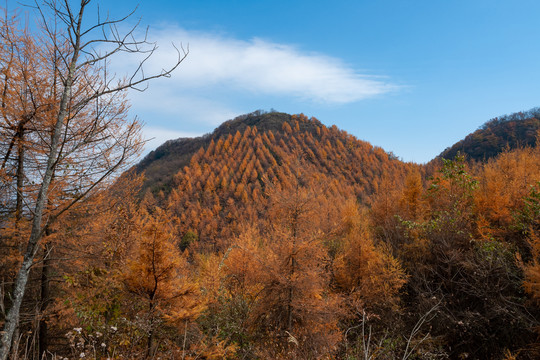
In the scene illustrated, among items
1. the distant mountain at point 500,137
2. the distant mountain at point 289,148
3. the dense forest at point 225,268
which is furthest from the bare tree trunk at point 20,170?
the distant mountain at point 289,148

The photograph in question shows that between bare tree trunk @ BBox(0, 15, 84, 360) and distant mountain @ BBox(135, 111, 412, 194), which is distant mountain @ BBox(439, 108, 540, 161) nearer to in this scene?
distant mountain @ BBox(135, 111, 412, 194)

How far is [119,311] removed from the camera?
6570 millimetres

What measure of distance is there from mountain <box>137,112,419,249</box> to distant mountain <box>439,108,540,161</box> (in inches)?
459

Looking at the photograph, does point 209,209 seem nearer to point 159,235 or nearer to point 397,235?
point 397,235

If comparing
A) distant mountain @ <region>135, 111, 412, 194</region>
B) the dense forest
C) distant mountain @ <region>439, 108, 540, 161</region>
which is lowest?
the dense forest

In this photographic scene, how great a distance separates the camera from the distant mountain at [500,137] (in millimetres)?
45781

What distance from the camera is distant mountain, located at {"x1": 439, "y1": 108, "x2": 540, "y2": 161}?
4578 cm

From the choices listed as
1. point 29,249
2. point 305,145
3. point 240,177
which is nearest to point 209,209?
point 240,177

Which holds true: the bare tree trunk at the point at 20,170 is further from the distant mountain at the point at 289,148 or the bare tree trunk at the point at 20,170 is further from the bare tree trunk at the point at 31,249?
the distant mountain at the point at 289,148

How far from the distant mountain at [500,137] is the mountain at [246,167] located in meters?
11.7

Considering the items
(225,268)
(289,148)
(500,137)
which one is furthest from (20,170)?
(289,148)

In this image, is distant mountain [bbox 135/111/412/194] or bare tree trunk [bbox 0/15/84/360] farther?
distant mountain [bbox 135/111/412/194]

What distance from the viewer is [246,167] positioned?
3425 inches

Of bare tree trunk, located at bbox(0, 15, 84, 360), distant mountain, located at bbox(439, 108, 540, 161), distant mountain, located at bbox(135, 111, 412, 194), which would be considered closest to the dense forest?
bare tree trunk, located at bbox(0, 15, 84, 360)
